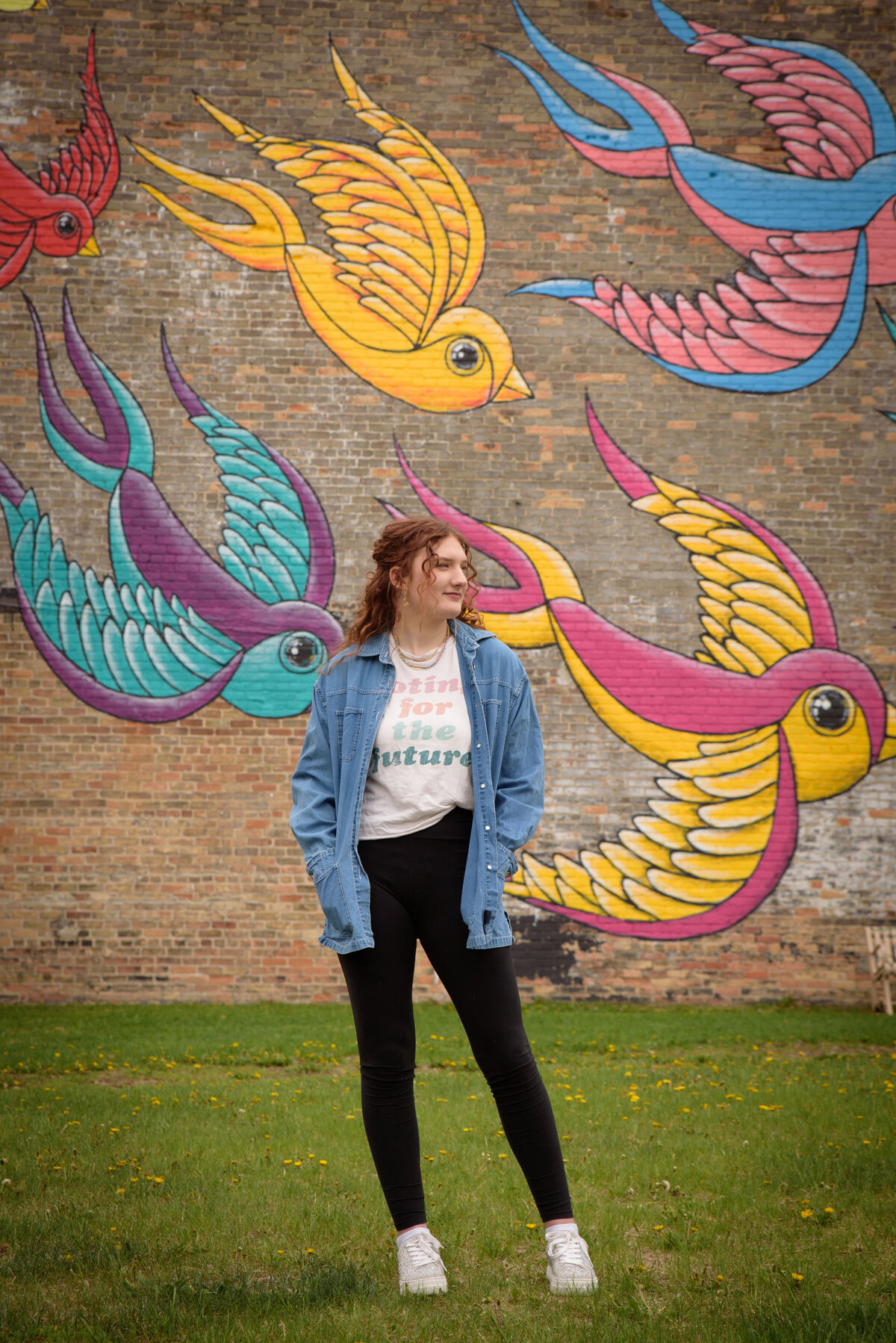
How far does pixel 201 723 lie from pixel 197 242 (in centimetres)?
372

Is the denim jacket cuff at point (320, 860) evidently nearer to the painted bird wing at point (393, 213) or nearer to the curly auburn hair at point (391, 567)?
the curly auburn hair at point (391, 567)

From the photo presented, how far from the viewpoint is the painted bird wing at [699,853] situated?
7977mm

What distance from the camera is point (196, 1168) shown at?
12.4ft

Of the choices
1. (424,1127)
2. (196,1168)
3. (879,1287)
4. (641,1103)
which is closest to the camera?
(879,1287)

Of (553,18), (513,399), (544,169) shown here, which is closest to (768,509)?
(513,399)

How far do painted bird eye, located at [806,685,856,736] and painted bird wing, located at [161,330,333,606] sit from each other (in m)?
3.86

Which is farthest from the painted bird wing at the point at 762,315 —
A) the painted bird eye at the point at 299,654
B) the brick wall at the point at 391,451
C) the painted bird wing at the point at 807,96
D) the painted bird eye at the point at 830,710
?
the painted bird eye at the point at 299,654

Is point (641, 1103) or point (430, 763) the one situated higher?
point (430, 763)

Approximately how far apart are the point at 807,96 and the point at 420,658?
296 inches

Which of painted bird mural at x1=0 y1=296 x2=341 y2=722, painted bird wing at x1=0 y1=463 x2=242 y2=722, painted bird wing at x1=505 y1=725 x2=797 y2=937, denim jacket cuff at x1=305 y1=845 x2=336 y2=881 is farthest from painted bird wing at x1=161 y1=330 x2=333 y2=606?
denim jacket cuff at x1=305 y1=845 x2=336 y2=881

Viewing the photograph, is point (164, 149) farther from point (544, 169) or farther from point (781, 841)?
point (781, 841)

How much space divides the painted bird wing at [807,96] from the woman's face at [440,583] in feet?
23.0

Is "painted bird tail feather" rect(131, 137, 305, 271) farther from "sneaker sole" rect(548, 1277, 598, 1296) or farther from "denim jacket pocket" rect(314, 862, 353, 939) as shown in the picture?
"sneaker sole" rect(548, 1277, 598, 1296)

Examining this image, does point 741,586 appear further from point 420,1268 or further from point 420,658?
point 420,1268
